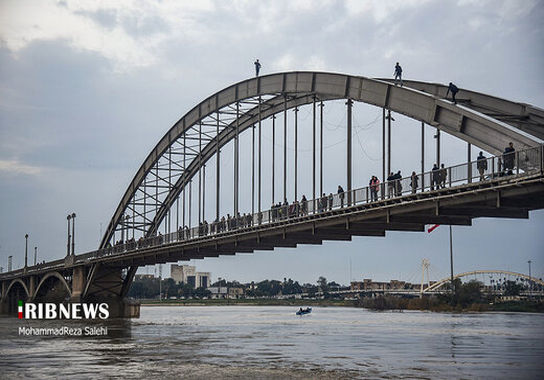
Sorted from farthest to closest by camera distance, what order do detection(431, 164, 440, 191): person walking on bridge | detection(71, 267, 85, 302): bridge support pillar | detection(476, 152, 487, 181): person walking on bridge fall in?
detection(71, 267, 85, 302): bridge support pillar
detection(431, 164, 440, 191): person walking on bridge
detection(476, 152, 487, 181): person walking on bridge

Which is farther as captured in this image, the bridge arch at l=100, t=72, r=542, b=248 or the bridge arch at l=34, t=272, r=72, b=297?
the bridge arch at l=34, t=272, r=72, b=297

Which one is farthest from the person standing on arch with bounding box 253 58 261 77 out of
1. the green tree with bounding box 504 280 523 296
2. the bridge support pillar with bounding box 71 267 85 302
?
the green tree with bounding box 504 280 523 296

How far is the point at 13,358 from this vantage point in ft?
108

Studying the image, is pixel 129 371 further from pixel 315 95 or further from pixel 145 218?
pixel 145 218

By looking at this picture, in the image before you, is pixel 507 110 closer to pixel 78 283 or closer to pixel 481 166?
pixel 481 166

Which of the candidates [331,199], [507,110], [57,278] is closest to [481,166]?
[507,110]

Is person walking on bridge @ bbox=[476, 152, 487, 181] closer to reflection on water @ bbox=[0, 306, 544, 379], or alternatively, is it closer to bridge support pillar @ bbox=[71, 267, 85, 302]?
reflection on water @ bbox=[0, 306, 544, 379]

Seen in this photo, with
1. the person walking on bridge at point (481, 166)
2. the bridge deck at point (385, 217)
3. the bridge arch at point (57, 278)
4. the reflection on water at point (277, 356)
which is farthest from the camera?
the bridge arch at point (57, 278)

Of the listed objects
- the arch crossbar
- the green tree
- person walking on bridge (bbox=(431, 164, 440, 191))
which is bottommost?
the green tree

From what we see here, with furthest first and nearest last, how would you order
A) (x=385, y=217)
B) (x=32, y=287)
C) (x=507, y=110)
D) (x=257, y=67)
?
(x=32, y=287)
(x=257, y=67)
(x=385, y=217)
(x=507, y=110)

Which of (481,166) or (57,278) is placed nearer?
(481,166)

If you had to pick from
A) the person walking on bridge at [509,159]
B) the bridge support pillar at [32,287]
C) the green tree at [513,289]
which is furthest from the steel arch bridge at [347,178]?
the green tree at [513,289]

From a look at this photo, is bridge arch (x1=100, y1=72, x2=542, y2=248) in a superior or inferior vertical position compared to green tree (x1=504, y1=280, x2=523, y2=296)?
superior

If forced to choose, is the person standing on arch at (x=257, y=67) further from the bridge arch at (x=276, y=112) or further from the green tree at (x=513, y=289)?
the green tree at (x=513, y=289)
